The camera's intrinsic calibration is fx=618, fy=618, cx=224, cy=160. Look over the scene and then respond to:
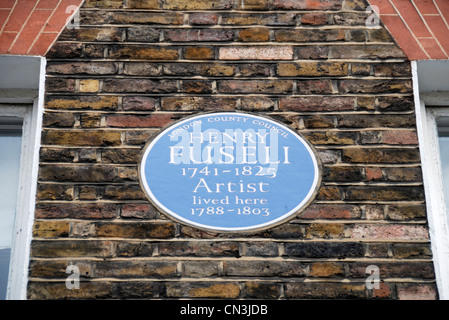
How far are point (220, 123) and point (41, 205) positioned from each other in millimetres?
892

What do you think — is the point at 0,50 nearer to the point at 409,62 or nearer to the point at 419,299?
the point at 409,62

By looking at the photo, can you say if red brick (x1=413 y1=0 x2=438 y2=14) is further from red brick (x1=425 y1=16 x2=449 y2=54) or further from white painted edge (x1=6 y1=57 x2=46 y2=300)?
white painted edge (x1=6 y1=57 x2=46 y2=300)

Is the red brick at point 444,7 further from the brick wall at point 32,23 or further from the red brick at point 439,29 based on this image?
the brick wall at point 32,23

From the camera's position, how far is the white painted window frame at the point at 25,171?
275 cm

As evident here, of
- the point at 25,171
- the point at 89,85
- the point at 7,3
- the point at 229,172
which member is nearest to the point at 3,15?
the point at 7,3

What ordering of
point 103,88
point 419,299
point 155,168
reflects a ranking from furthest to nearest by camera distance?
point 103,88
point 155,168
point 419,299

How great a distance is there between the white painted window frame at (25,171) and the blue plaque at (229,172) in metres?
0.52

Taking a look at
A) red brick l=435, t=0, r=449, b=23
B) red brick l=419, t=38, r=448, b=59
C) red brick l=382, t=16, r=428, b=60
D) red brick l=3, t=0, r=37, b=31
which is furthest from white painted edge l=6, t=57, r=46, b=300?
red brick l=435, t=0, r=449, b=23

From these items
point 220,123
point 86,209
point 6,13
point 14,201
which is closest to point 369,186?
point 220,123

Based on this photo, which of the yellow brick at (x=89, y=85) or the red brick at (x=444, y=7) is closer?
the yellow brick at (x=89, y=85)

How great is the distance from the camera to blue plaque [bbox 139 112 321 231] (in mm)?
2717

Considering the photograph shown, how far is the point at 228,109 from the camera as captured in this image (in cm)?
295

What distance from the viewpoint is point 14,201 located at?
318 centimetres

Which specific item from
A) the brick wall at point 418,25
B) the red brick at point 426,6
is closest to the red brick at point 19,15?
the brick wall at point 418,25
